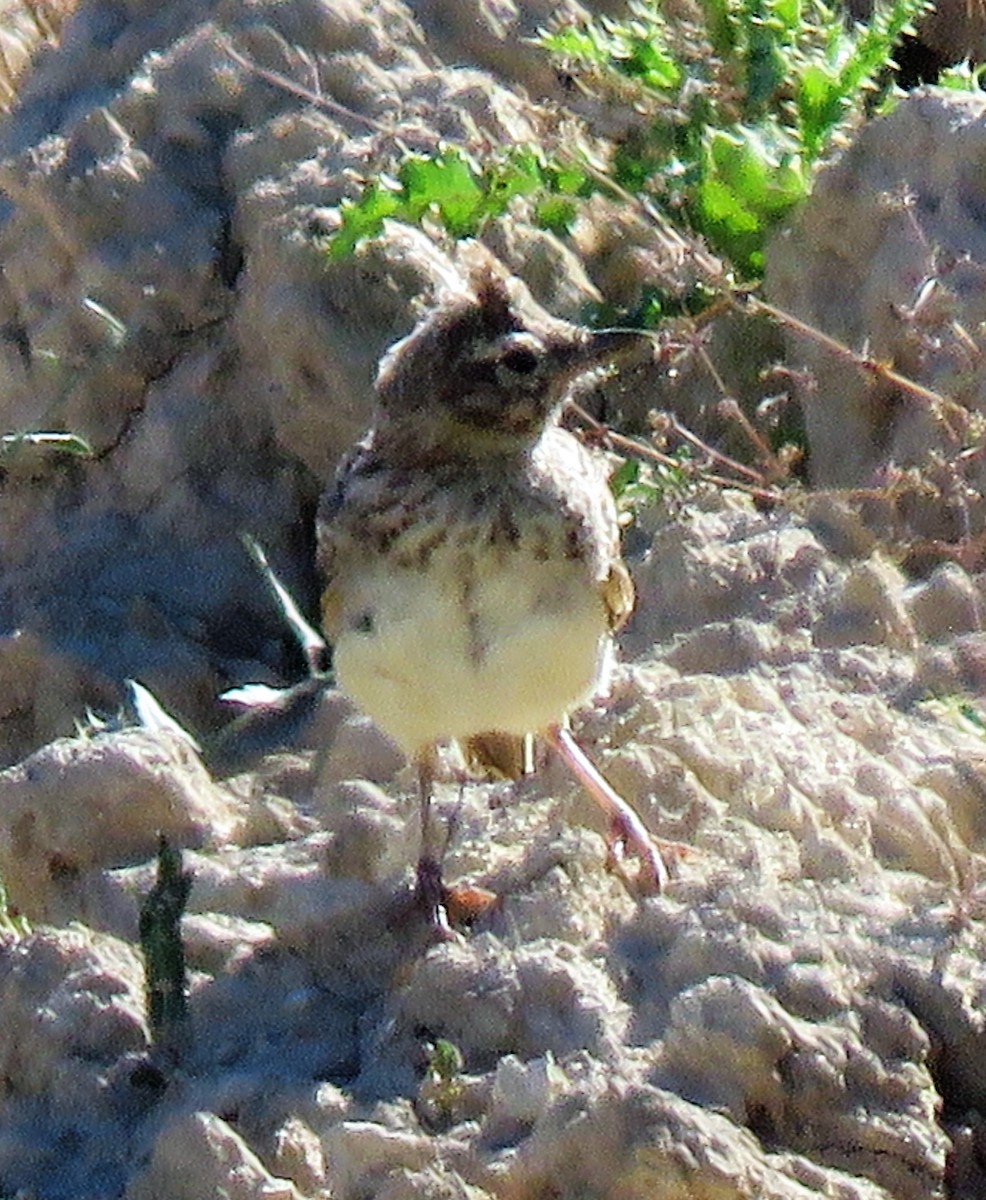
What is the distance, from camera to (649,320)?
7.14 metres

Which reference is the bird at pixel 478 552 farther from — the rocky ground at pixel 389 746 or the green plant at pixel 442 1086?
the green plant at pixel 442 1086

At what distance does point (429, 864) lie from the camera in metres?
5.45

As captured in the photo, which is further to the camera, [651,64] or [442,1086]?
[651,64]

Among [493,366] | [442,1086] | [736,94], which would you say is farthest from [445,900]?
[736,94]

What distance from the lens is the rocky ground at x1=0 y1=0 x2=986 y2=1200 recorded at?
15.5ft

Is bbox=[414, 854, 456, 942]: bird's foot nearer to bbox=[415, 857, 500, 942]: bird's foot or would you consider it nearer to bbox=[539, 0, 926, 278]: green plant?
bbox=[415, 857, 500, 942]: bird's foot

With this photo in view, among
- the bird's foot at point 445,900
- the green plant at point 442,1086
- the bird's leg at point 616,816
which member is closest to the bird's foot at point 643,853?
the bird's leg at point 616,816

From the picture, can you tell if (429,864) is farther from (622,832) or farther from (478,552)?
(478,552)

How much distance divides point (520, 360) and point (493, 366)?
0.06 meters

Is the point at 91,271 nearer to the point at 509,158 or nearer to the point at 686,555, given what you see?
the point at 509,158

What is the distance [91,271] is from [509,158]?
4.40 ft

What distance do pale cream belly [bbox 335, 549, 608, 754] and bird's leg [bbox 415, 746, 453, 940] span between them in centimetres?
15

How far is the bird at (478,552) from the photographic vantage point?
5.43 m

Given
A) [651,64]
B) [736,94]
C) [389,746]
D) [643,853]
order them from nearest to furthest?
[643,853], [389,746], [651,64], [736,94]
